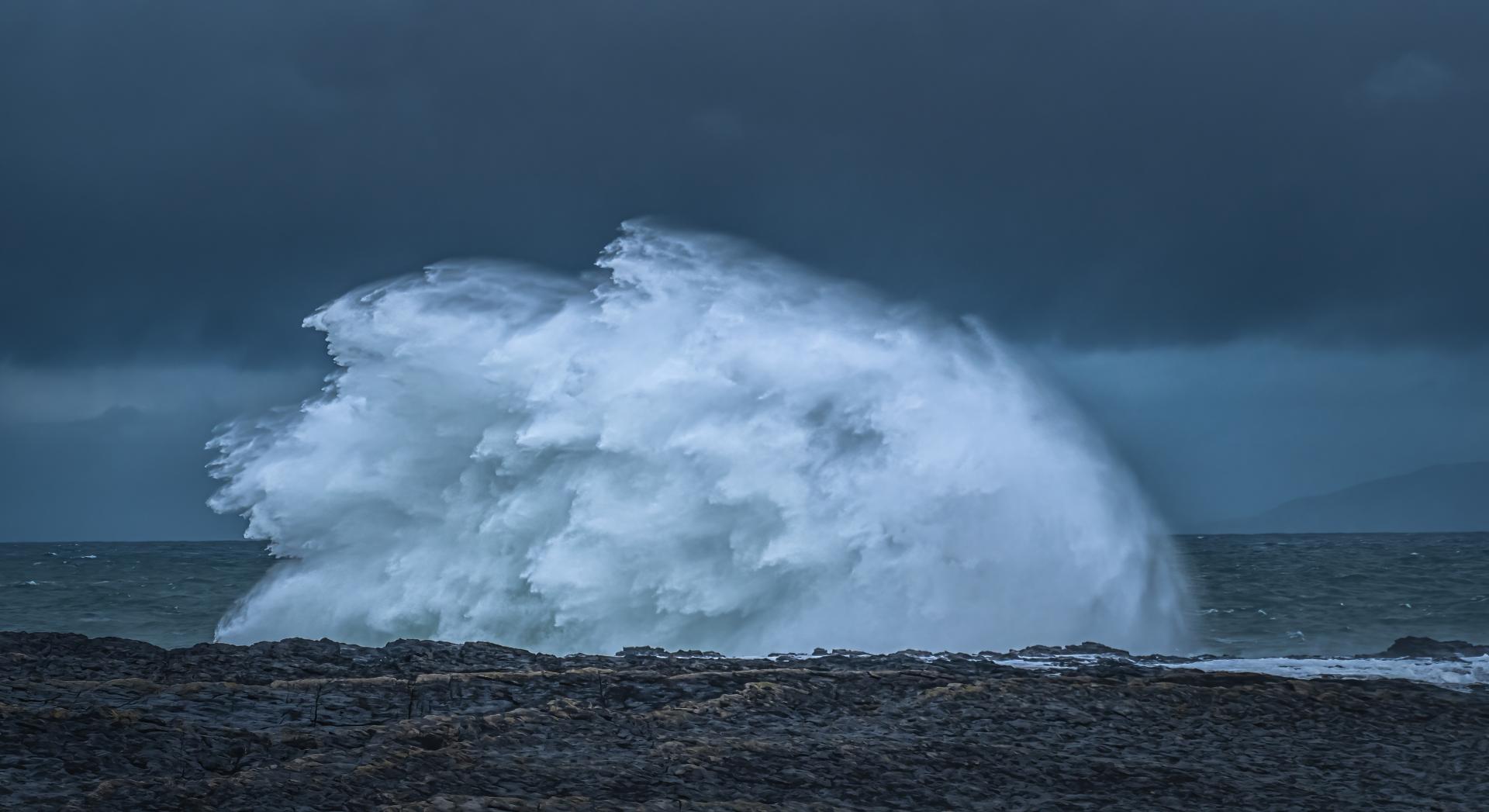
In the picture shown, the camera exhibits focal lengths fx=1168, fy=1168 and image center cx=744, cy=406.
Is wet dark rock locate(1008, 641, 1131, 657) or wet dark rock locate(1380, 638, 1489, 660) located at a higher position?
wet dark rock locate(1380, 638, 1489, 660)

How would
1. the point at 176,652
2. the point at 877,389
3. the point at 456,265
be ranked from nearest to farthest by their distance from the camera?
the point at 176,652
the point at 877,389
the point at 456,265

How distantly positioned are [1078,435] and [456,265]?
11.6m

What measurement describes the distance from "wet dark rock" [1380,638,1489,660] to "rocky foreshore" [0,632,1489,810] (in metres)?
3.75

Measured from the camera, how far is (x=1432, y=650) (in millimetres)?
15125

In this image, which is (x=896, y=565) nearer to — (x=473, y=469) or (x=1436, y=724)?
(x=473, y=469)

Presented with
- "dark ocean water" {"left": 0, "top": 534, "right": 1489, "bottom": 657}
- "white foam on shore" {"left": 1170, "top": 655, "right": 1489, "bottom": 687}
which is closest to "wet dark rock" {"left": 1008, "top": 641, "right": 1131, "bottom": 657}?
"white foam on shore" {"left": 1170, "top": 655, "right": 1489, "bottom": 687}

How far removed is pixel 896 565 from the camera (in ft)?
59.6

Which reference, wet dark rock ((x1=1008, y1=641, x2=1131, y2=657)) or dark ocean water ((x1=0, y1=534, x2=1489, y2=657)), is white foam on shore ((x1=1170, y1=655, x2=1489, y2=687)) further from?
dark ocean water ((x1=0, y1=534, x2=1489, y2=657))

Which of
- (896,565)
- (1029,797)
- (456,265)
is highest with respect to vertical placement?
(456,265)

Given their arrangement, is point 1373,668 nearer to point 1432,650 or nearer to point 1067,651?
point 1432,650

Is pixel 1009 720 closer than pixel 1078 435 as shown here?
Yes

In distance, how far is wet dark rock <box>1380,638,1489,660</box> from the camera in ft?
47.6

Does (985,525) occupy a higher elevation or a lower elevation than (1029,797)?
higher

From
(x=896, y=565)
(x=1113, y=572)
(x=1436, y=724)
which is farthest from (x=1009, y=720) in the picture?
(x=1113, y=572)
